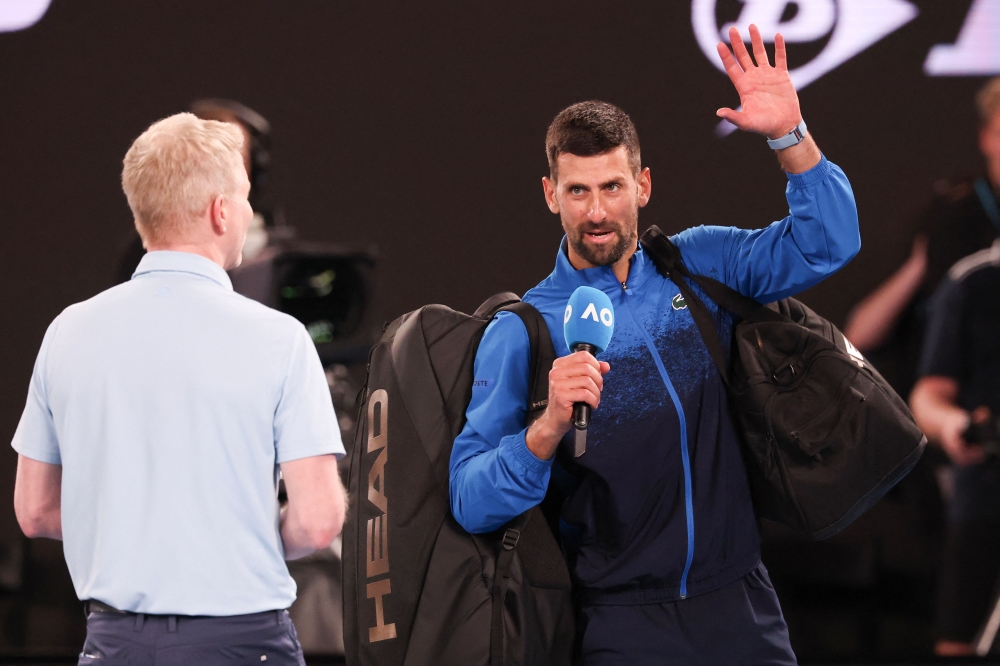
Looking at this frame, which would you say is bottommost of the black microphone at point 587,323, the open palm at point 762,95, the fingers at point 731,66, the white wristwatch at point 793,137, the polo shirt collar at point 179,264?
the black microphone at point 587,323

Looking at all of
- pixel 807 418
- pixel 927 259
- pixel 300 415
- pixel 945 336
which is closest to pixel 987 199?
pixel 927 259

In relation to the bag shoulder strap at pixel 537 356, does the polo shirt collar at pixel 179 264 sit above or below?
above

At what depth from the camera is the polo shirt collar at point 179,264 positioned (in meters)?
1.49

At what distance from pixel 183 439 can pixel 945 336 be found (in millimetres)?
3337

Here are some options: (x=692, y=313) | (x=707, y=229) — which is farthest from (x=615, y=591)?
(x=707, y=229)

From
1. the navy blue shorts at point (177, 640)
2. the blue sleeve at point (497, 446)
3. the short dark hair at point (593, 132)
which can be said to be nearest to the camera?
the navy blue shorts at point (177, 640)

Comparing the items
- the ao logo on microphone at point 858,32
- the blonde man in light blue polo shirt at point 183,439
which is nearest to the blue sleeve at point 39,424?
the blonde man in light blue polo shirt at point 183,439

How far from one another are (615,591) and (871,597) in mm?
2473

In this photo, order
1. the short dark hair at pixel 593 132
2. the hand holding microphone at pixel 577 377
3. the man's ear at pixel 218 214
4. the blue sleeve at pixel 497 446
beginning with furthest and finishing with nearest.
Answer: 1. the short dark hair at pixel 593 132
2. the blue sleeve at pixel 497 446
3. the hand holding microphone at pixel 577 377
4. the man's ear at pixel 218 214

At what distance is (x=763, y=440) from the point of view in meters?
1.90

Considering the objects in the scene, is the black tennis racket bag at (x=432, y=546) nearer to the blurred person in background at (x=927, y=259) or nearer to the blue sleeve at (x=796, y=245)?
the blue sleeve at (x=796, y=245)

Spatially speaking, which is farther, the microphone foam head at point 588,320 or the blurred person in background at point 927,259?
the blurred person in background at point 927,259

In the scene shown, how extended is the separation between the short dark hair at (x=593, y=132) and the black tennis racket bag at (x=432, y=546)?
341 millimetres

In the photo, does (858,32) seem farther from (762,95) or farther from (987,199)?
(762,95)
